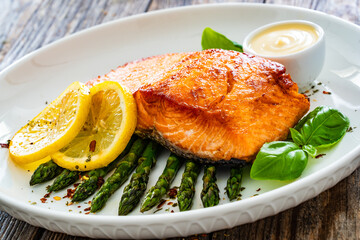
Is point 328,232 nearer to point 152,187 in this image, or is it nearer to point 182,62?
point 152,187

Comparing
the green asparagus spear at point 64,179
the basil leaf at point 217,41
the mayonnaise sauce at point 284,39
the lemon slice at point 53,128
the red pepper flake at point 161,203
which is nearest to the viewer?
the red pepper flake at point 161,203

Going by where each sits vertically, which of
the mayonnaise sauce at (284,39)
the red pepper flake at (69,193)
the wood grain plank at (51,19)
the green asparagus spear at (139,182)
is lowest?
the wood grain plank at (51,19)

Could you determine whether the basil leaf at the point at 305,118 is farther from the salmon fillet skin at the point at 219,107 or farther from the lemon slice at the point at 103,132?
the lemon slice at the point at 103,132

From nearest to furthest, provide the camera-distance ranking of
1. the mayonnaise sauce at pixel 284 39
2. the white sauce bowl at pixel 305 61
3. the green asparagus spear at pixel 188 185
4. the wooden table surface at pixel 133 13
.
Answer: the wooden table surface at pixel 133 13 < the green asparagus spear at pixel 188 185 < the white sauce bowl at pixel 305 61 < the mayonnaise sauce at pixel 284 39

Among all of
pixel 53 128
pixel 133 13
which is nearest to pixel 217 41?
pixel 53 128

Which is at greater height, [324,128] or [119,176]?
[324,128]

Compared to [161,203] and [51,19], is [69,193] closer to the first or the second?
[161,203]

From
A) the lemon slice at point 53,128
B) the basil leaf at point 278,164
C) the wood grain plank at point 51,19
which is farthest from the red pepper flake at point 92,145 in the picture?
the wood grain plank at point 51,19
